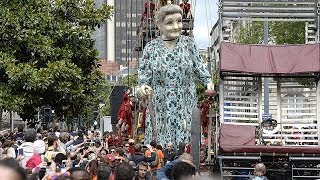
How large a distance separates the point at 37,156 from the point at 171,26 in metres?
4.82

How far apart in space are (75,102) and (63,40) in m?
2.01

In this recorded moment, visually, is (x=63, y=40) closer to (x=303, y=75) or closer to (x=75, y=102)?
(x=75, y=102)

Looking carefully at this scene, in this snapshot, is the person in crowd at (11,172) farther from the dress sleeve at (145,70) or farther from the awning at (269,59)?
the dress sleeve at (145,70)

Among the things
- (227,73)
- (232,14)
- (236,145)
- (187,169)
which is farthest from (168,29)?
(187,169)

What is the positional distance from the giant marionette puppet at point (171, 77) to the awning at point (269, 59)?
2.10 metres

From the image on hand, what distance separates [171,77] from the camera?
1508 cm

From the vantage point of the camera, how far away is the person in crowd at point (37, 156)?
1094cm

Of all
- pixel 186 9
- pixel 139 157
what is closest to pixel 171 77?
pixel 139 157

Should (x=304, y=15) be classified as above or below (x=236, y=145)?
above

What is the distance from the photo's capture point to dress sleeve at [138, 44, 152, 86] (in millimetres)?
14914

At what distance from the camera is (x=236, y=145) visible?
11219 millimetres

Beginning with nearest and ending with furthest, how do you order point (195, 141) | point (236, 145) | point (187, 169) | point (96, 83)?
point (187, 169) < point (195, 141) < point (236, 145) < point (96, 83)

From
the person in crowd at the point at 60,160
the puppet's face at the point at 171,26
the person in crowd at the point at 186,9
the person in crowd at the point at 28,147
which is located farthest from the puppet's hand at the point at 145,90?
the person in crowd at the point at 186,9

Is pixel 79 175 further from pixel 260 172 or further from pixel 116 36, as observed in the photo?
pixel 116 36
